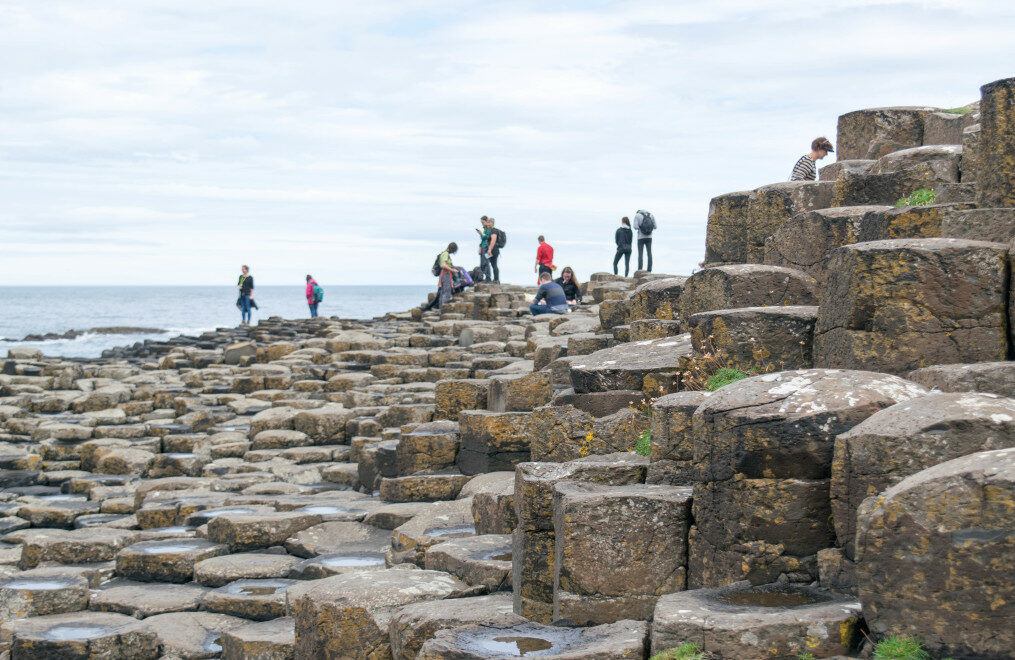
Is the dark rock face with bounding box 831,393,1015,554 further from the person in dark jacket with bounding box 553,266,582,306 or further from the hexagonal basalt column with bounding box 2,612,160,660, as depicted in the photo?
the person in dark jacket with bounding box 553,266,582,306

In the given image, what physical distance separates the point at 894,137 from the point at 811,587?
1021 centimetres

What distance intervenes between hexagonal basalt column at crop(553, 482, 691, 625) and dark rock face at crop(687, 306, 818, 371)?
Result: 2.06 meters

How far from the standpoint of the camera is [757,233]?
11078mm

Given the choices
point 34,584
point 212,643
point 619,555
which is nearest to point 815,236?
point 619,555

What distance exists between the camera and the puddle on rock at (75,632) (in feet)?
24.3

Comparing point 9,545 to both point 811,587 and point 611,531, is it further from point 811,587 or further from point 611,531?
point 811,587

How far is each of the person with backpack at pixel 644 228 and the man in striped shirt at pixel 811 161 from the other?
38.8ft

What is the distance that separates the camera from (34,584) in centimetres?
856

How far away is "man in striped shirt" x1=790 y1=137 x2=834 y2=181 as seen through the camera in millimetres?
12734

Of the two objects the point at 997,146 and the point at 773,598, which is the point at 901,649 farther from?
the point at 997,146

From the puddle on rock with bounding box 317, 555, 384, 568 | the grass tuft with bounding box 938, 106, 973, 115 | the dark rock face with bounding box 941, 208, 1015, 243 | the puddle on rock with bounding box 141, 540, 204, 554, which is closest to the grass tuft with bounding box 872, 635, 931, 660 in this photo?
the dark rock face with bounding box 941, 208, 1015, 243

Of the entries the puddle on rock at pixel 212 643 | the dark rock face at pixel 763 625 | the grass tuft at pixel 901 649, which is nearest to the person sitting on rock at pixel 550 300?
the puddle on rock at pixel 212 643

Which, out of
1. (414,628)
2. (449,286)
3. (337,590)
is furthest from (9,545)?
(449,286)

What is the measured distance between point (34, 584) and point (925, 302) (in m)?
7.58
